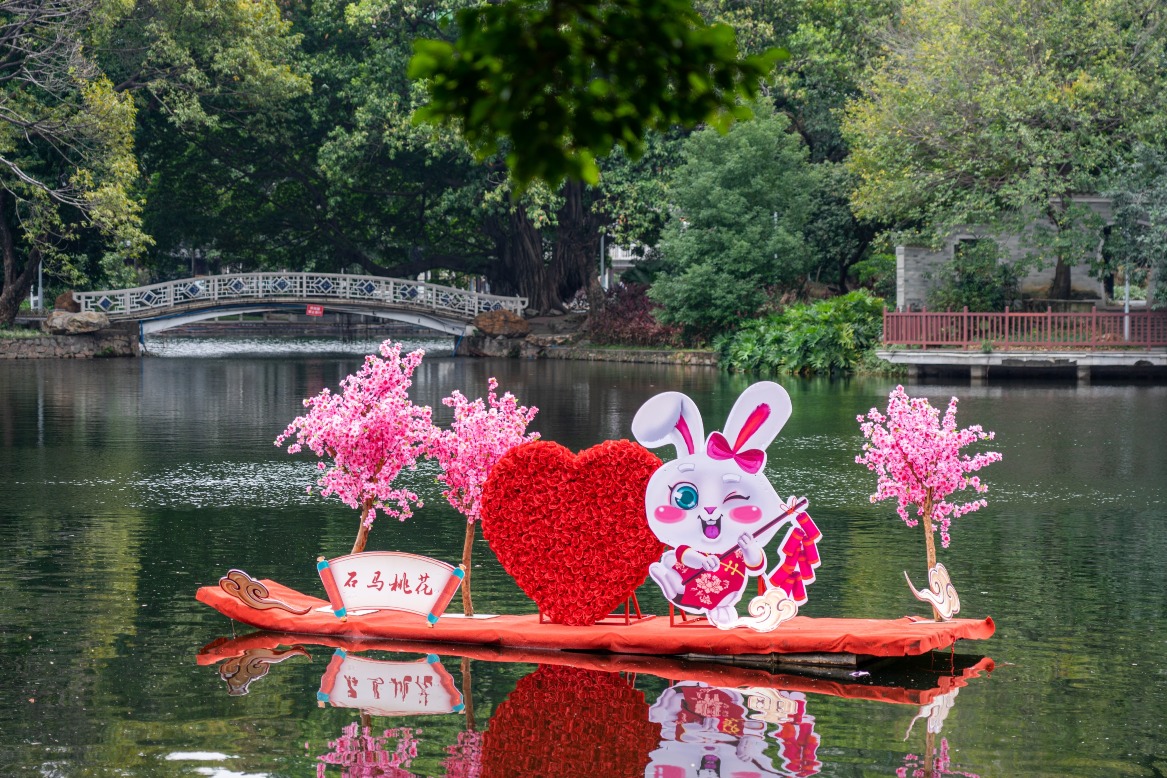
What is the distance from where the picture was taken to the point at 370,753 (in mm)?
8367

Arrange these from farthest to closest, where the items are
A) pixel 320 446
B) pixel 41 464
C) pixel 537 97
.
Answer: pixel 41 464, pixel 320 446, pixel 537 97

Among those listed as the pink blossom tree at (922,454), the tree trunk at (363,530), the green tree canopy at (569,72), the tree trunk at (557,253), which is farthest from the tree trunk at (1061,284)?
the green tree canopy at (569,72)

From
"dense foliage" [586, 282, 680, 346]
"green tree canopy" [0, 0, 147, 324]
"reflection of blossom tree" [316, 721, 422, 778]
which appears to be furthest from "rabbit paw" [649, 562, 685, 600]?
"dense foliage" [586, 282, 680, 346]

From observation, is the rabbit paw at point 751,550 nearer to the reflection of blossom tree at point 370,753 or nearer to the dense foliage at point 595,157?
the reflection of blossom tree at point 370,753

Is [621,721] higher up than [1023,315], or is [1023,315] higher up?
[1023,315]

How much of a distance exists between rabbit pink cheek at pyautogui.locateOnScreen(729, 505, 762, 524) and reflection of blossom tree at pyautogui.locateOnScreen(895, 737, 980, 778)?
2.14 metres

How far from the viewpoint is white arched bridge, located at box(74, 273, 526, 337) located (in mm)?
52031

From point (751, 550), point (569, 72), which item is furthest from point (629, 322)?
point (569, 72)

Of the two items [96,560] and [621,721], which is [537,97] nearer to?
[621,721]

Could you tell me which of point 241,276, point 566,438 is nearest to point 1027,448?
point 566,438

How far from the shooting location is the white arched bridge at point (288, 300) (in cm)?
5203

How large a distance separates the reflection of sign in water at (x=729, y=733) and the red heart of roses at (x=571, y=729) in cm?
13

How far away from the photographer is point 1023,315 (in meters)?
39.2

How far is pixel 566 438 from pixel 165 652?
45.8 ft
